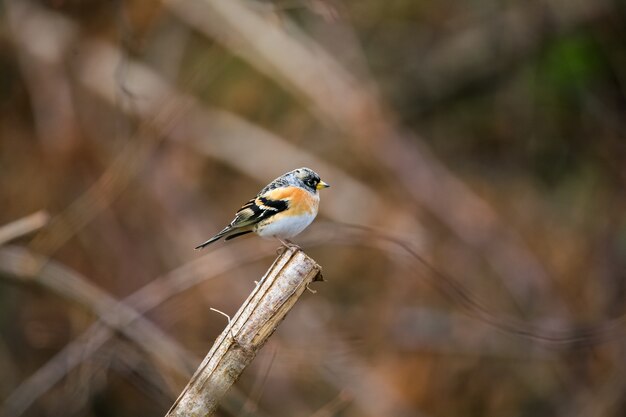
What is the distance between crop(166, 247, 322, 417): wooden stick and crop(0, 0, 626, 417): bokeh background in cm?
308

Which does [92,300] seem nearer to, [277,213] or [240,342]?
[277,213]

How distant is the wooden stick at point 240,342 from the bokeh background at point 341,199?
10.1ft

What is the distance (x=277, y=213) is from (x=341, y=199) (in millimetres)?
3195

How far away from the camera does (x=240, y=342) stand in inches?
76.1

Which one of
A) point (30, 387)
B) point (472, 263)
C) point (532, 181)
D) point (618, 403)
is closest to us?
point (30, 387)

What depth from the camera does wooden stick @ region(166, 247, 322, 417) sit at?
1896mm

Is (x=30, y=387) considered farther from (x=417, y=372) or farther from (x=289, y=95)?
(x=289, y=95)

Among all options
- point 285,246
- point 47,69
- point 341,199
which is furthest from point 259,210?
point 47,69

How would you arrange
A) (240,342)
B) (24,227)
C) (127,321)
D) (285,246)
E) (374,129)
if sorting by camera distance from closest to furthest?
(240,342)
(285,246)
(24,227)
(127,321)
(374,129)

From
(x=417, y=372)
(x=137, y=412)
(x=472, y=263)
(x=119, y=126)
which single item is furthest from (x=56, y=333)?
(x=472, y=263)

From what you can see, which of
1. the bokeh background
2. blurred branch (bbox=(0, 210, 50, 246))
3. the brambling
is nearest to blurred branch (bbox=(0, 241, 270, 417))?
the bokeh background

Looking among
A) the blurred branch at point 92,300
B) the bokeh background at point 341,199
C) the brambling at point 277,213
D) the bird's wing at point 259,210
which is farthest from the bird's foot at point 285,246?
the bokeh background at point 341,199

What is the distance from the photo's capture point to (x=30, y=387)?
477cm

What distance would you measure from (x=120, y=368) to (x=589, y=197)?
3677mm
